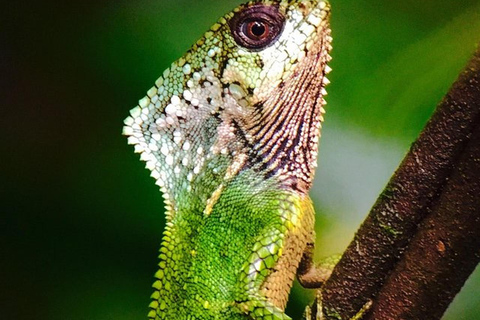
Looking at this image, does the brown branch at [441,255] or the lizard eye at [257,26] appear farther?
the lizard eye at [257,26]

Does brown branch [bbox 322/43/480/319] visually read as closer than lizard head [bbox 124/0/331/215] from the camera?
Yes

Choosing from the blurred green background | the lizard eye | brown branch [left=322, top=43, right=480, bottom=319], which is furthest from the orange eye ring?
brown branch [left=322, top=43, right=480, bottom=319]

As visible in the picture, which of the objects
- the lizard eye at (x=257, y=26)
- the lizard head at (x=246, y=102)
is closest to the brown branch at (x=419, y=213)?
the lizard head at (x=246, y=102)

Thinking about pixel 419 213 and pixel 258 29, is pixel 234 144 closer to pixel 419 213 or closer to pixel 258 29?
pixel 258 29

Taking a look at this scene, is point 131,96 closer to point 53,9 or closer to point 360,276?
point 53,9

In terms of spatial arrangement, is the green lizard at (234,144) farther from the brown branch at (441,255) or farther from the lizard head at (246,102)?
the brown branch at (441,255)

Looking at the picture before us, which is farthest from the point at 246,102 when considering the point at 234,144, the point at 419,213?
the point at 419,213

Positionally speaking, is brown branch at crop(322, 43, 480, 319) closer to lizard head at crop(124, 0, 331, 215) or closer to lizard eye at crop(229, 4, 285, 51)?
lizard head at crop(124, 0, 331, 215)
